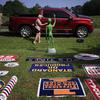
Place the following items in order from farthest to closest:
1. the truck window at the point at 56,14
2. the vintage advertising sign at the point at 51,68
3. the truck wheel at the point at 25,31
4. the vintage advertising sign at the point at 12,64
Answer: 1. the truck window at the point at 56,14
2. the truck wheel at the point at 25,31
3. the vintage advertising sign at the point at 12,64
4. the vintage advertising sign at the point at 51,68

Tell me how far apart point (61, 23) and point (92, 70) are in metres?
9.48

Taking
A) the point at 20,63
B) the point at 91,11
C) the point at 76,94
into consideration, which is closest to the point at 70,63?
the point at 20,63

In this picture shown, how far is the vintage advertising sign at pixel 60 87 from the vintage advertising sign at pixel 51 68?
42.4 inches

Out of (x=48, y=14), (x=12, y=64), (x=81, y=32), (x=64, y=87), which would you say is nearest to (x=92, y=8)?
(x=81, y=32)

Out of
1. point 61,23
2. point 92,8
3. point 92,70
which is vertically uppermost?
point 61,23

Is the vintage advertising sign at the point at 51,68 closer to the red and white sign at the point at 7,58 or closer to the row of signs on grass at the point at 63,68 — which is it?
the row of signs on grass at the point at 63,68

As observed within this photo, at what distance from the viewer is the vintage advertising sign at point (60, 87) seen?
6.99 metres

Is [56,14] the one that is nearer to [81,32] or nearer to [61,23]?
[61,23]

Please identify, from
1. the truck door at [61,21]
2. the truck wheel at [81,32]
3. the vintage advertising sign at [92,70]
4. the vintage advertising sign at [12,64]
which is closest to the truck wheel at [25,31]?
the truck door at [61,21]

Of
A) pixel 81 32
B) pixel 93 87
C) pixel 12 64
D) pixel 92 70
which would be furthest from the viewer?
pixel 81 32

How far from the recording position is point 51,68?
9562mm

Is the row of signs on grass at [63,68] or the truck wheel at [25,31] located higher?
the row of signs on grass at [63,68]

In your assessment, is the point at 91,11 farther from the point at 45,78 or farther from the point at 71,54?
the point at 45,78

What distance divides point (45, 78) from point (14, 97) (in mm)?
1744
